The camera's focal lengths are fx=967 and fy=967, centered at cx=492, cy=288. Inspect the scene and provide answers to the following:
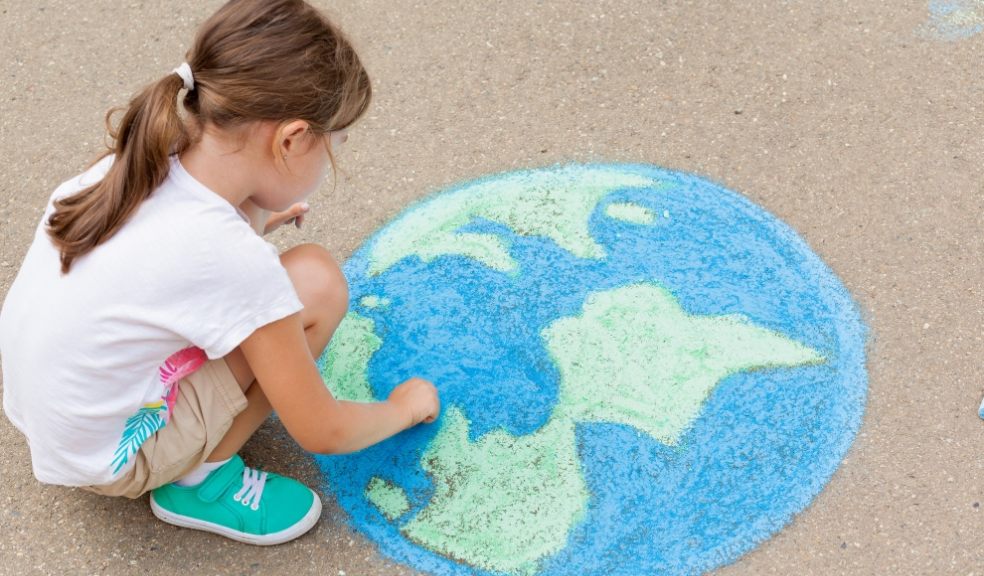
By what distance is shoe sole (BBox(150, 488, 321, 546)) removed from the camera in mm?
2021

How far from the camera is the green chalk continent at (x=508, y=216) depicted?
8.54 ft

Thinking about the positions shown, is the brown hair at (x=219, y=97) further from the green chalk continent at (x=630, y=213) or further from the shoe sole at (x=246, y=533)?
the green chalk continent at (x=630, y=213)

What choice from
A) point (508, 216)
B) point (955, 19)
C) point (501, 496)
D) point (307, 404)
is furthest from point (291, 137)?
point (955, 19)

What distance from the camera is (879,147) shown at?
2781 millimetres

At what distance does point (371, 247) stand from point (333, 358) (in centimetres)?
38

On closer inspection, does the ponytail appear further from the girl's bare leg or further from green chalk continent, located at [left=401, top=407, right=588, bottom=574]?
green chalk continent, located at [left=401, top=407, right=588, bottom=574]

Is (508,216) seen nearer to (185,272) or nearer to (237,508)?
(237,508)

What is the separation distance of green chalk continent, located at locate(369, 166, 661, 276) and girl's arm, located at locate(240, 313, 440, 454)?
58 cm

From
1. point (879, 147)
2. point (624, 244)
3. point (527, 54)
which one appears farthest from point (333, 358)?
point (879, 147)

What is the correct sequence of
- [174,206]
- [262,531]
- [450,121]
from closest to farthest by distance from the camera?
1. [174,206]
2. [262,531]
3. [450,121]

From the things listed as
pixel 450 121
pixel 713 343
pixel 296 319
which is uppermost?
pixel 296 319

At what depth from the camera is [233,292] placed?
5.41 feet

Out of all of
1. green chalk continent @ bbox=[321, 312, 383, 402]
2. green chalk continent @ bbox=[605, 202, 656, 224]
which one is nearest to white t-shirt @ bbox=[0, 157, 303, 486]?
green chalk continent @ bbox=[321, 312, 383, 402]

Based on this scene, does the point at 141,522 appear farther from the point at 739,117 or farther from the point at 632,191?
the point at 739,117
